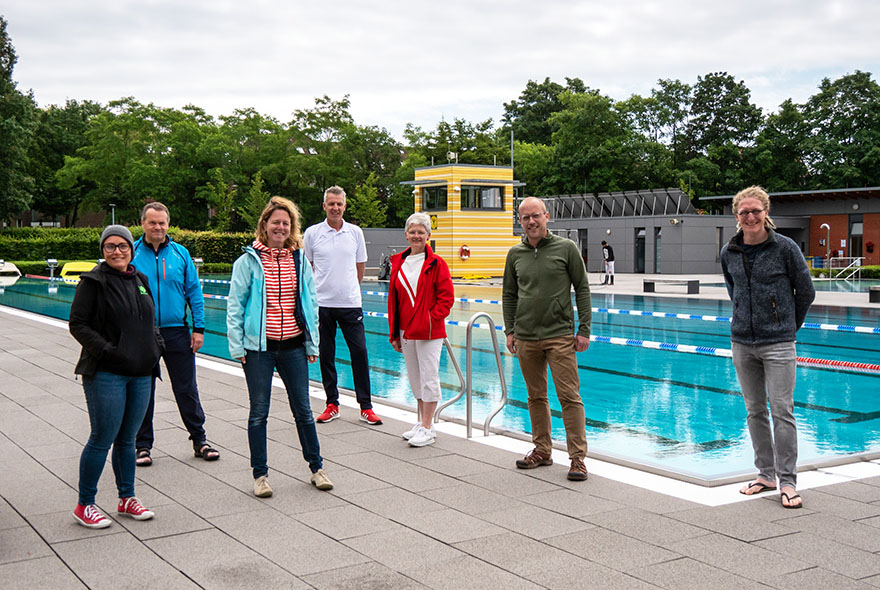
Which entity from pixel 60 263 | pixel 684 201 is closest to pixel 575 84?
pixel 684 201

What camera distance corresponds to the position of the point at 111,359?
15.5 ft

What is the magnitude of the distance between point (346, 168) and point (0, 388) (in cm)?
5483

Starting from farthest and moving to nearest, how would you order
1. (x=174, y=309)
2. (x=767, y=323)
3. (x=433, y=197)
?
(x=433, y=197), (x=174, y=309), (x=767, y=323)

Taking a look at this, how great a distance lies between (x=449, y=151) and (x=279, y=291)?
193 ft

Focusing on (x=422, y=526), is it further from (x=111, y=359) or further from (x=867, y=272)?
(x=867, y=272)

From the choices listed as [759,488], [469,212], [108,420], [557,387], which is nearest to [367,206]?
[469,212]

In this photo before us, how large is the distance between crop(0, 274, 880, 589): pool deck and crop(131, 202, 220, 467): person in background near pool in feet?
0.79

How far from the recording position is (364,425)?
758cm

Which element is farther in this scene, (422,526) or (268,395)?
(268,395)

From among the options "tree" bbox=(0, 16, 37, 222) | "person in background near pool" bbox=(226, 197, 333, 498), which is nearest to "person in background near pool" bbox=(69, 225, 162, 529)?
"person in background near pool" bbox=(226, 197, 333, 498)

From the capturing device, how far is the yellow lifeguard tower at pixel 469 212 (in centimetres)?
4062

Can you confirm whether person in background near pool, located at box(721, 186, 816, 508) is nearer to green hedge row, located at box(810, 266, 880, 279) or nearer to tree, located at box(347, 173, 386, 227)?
green hedge row, located at box(810, 266, 880, 279)

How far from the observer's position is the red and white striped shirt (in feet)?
18.0

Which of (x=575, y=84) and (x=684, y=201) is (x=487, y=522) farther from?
(x=575, y=84)
